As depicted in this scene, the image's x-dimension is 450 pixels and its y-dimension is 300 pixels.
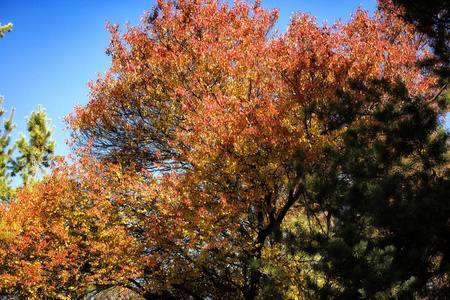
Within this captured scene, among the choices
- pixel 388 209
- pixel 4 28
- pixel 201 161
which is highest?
pixel 4 28

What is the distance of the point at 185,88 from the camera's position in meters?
10.2

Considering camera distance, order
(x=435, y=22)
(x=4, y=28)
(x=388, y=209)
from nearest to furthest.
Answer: (x=388, y=209), (x=435, y=22), (x=4, y=28)

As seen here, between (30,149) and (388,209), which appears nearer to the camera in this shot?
(388,209)

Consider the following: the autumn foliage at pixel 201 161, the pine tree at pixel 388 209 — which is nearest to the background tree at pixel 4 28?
the autumn foliage at pixel 201 161

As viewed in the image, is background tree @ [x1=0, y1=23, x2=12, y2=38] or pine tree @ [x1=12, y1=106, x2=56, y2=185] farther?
pine tree @ [x1=12, y1=106, x2=56, y2=185]

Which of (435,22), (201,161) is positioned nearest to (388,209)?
(435,22)

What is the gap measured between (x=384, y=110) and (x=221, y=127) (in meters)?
3.82

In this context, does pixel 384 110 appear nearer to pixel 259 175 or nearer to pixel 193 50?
pixel 259 175

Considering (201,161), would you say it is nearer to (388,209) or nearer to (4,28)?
(388,209)

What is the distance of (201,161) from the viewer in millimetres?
7867

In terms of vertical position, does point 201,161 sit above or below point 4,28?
below

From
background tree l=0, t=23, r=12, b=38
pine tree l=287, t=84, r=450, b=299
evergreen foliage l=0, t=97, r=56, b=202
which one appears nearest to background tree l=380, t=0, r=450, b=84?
pine tree l=287, t=84, r=450, b=299

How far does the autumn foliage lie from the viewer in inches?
302

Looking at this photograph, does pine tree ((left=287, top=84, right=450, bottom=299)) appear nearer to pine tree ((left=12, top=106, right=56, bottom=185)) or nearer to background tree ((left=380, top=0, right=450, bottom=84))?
background tree ((left=380, top=0, right=450, bottom=84))
